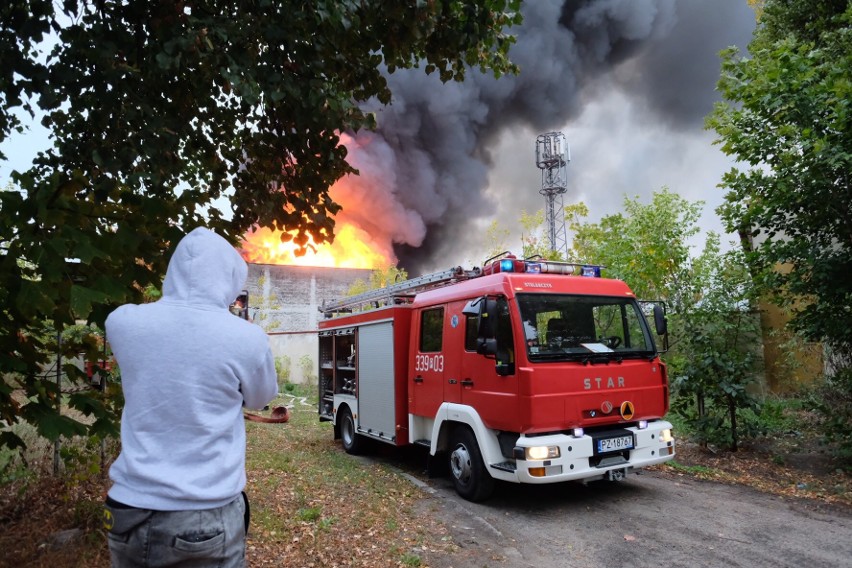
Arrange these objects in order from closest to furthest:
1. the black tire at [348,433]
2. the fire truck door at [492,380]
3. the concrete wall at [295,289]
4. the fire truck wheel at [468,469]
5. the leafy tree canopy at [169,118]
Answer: the leafy tree canopy at [169,118]
the fire truck door at [492,380]
the fire truck wheel at [468,469]
the black tire at [348,433]
the concrete wall at [295,289]

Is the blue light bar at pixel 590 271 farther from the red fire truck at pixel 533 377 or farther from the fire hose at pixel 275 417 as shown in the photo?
the fire hose at pixel 275 417

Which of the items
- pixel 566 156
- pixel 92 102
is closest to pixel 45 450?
pixel 92 102

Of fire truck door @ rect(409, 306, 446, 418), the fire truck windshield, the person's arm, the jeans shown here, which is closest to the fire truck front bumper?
the fire truck windshield

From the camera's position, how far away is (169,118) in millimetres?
4363

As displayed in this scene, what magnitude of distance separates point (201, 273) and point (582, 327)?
539cm

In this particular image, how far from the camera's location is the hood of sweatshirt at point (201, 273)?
2.13 meters

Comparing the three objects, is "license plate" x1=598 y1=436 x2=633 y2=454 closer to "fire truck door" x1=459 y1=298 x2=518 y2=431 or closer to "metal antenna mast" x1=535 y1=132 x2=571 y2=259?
"fire truck door" x1=459 y1=298 x2=518 y2=431

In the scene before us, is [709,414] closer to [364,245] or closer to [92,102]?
[92,102]

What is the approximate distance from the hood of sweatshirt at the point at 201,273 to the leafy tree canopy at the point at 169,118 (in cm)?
89

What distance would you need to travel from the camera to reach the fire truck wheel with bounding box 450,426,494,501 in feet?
21.9

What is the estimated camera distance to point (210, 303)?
215 centimetres

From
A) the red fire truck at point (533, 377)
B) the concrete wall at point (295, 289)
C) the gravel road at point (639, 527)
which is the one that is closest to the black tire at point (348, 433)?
the red fire truck at point (533, 377)

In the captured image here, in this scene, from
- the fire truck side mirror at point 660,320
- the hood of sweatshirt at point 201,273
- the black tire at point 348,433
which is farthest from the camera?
the black tire at point 348,433

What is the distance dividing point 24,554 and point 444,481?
16.7ft
